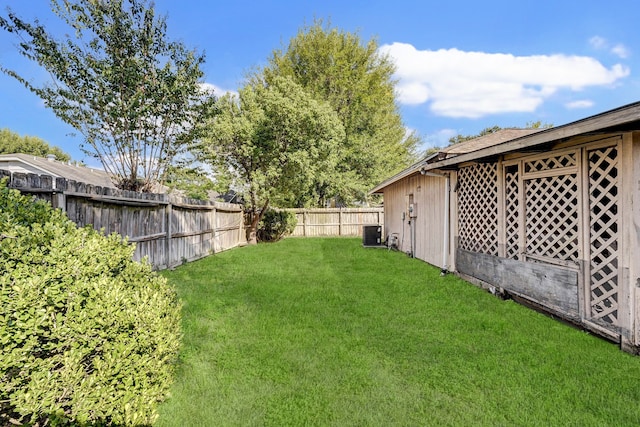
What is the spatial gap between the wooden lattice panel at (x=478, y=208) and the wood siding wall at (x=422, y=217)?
87 centimetres

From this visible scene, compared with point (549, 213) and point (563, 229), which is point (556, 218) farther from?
point (563, 229)

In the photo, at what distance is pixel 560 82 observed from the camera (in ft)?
55.9

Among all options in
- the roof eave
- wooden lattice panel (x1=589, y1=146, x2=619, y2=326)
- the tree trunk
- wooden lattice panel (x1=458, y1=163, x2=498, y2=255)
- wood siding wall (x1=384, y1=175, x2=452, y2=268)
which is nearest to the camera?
the roof eave

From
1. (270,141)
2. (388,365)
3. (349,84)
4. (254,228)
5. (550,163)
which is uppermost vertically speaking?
(349,84)

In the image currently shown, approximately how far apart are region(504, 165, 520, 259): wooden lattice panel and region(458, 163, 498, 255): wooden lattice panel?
236 mm

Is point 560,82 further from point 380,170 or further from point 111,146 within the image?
point 111,146

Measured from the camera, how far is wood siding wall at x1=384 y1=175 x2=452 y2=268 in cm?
792

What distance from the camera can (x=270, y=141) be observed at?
12367mm

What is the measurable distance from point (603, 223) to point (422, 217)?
5431 millimetres

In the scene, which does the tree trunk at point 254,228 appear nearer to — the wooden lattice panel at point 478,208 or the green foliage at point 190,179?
the green foliage at point 190,179

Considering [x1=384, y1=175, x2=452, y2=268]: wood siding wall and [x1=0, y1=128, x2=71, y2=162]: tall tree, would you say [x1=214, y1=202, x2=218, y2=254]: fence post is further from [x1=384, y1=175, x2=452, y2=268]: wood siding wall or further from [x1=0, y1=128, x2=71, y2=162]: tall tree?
[x1=0, y1=128, x2=71, y2=162]: tall tree

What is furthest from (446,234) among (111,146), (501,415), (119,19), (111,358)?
(119,19)

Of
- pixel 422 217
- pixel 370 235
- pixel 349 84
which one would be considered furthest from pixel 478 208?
pixel 349 84

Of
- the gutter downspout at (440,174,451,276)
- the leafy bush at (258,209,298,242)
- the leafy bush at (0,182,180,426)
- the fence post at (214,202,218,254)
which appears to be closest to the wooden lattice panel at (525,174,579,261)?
the gutter downspout at (440,174,451,276)
